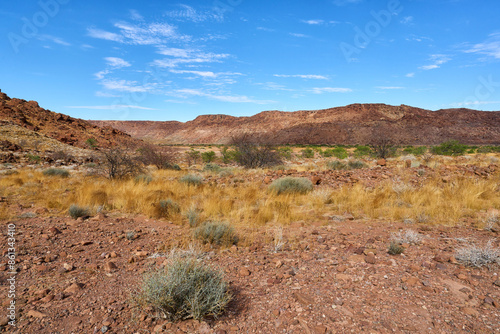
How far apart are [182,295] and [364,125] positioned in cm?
8242

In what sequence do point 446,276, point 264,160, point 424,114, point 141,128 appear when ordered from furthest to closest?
point 141,128 → point 424,114 → point 264,160 → point 446,276

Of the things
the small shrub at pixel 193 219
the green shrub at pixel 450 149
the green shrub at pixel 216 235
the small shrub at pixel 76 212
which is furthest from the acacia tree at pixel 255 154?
the green shrub at pixel 450 149

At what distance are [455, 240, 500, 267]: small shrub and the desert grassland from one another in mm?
1825

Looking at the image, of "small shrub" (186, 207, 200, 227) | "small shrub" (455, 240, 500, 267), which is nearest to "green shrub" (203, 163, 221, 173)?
"small shrub" (186, 207, 200, 227)

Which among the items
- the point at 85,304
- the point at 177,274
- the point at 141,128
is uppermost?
the point at 141,128

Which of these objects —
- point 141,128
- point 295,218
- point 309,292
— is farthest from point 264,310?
point 141,128

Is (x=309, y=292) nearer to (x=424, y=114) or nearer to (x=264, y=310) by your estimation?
(x=264, y=310)

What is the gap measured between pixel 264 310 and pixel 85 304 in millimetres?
1812

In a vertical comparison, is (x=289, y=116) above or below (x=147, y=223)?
above

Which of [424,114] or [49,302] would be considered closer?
[49,302]

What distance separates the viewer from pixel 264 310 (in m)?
2.56

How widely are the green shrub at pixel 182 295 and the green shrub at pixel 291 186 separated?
5383mm

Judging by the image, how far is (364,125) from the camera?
7644 cm

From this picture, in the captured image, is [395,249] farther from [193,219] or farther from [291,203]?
[193,219]
